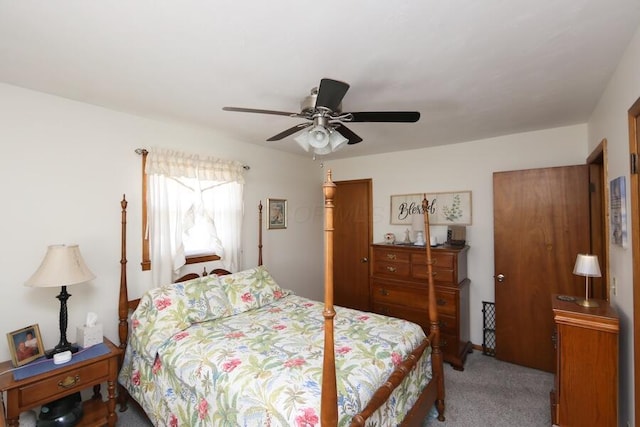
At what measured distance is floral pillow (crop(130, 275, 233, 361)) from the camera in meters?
2.18

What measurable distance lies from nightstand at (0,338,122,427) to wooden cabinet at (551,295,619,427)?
3038mm

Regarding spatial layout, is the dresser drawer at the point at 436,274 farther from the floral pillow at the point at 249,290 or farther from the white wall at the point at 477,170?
the floral pillow at the point at 249,290

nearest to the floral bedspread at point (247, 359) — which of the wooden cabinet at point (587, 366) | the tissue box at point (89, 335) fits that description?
the tissue box at point (89, 335)

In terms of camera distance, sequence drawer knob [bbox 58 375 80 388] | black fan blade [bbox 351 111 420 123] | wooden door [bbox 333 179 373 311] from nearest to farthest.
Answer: black fan blade [bbox 351 111 420 123] → drawer knob [bbox 58 375 80 388] → wooden door [bbox 333 179 373 311]

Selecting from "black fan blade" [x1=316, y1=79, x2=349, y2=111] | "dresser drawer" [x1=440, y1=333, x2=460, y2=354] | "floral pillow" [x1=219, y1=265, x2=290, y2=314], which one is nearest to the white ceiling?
"black fan blade" [x1=316, y1=79, x2=349, y2=111]

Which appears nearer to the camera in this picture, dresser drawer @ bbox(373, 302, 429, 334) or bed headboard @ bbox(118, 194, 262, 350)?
bed headboard @ bbox(118, 194, 262, 350)

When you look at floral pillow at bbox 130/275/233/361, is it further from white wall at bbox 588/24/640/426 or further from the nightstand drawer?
white wall at bbox 588/24/640/426

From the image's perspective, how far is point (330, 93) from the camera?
1514 millimetres

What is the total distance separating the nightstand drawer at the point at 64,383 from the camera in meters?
1.74

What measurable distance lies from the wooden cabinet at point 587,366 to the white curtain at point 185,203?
2915mm

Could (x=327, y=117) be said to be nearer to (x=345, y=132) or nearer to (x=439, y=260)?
(x=345, y=132)

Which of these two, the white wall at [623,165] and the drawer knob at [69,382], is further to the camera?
the drawer knob at [69,382]

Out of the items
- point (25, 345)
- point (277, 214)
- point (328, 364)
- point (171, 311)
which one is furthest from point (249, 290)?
point (328, 364)

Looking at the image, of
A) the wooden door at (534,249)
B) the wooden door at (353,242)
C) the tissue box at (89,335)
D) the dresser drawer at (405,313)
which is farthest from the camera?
the wooden door at (353,242)
